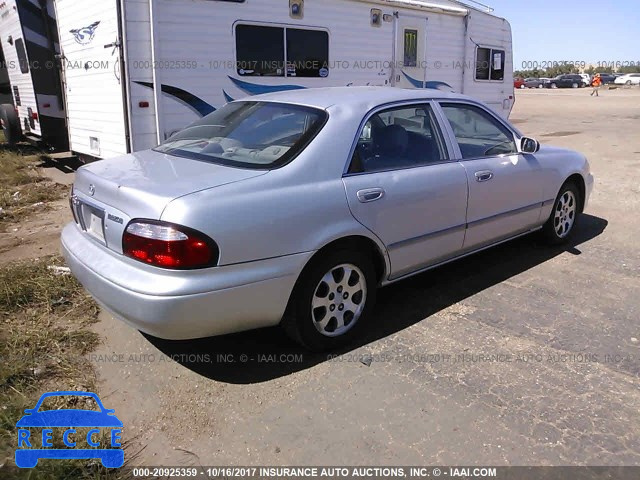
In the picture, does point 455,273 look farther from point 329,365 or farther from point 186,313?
point 186,313

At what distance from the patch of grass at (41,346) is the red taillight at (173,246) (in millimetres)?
940

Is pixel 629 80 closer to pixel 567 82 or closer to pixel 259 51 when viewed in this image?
pixel 567 82

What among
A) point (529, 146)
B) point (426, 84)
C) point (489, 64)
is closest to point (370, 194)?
point (529, 146)

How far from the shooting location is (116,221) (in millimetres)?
3039

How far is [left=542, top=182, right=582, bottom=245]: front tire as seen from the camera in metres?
5.29

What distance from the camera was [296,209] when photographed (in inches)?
123

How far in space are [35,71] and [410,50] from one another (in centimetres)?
615

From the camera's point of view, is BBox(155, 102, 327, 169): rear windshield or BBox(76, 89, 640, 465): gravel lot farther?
BBox(155, 102, 327, 169): rear windshield

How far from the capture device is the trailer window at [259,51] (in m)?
7.28

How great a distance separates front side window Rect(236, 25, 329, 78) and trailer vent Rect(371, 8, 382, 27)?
98 cm

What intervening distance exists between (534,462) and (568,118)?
20180 millimetres

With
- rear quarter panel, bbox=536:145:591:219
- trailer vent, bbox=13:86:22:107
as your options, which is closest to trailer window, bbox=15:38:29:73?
trailer vent, bbox=13:86:22:107

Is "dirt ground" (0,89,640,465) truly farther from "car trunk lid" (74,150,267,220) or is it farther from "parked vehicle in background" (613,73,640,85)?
"parked vehicle in background" (613,73,640,85)

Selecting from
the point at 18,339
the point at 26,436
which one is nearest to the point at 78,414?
the point at 26,436
